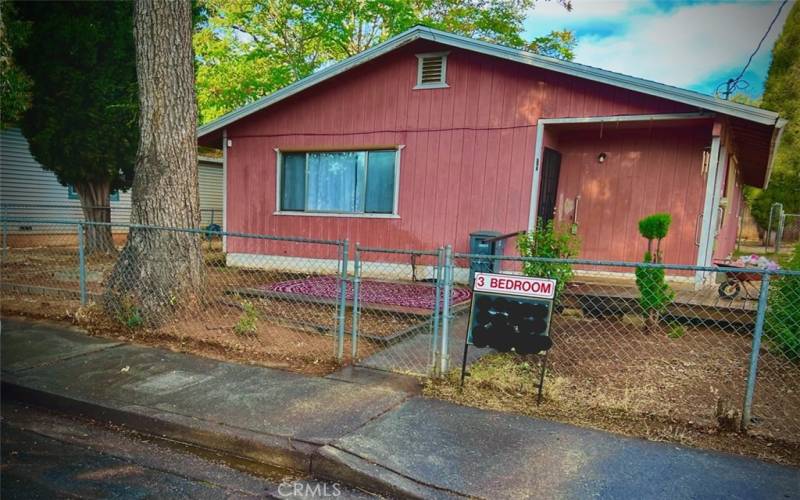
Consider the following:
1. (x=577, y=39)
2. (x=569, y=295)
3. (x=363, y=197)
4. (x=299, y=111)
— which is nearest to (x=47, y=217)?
(x=299, y=111)

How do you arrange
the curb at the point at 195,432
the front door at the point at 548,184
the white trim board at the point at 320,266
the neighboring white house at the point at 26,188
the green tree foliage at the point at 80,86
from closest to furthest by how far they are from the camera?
the curb at the point at 195,432, the front door at the point at 548,184, the white trim board at the point at 320,266, the green tree foliage at the point at 80,86, the neighboring white house at the point at 26,188

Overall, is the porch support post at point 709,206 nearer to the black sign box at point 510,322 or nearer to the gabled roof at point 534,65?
the gabled roof at point 534,65

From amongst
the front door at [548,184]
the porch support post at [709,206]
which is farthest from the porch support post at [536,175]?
the porch support post at [709,206]

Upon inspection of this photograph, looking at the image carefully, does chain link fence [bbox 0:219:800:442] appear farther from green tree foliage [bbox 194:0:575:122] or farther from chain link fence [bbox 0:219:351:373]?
green tree foliage [bbox 194:0:575:122]

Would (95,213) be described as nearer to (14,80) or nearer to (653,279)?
(14,80)

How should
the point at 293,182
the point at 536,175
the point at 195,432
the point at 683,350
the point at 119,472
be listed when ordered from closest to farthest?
the point at 119,472 → the point at 195,432 → the point at 683,350 → the point at 536,175 → the point at 293,182

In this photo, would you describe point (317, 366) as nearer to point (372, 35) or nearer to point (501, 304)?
point (501, 304)

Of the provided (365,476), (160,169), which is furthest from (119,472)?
(160,169)

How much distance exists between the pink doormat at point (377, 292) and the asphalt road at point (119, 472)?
11.6ft

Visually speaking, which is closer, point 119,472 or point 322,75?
point 119,472

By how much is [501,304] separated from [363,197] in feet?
20.2
